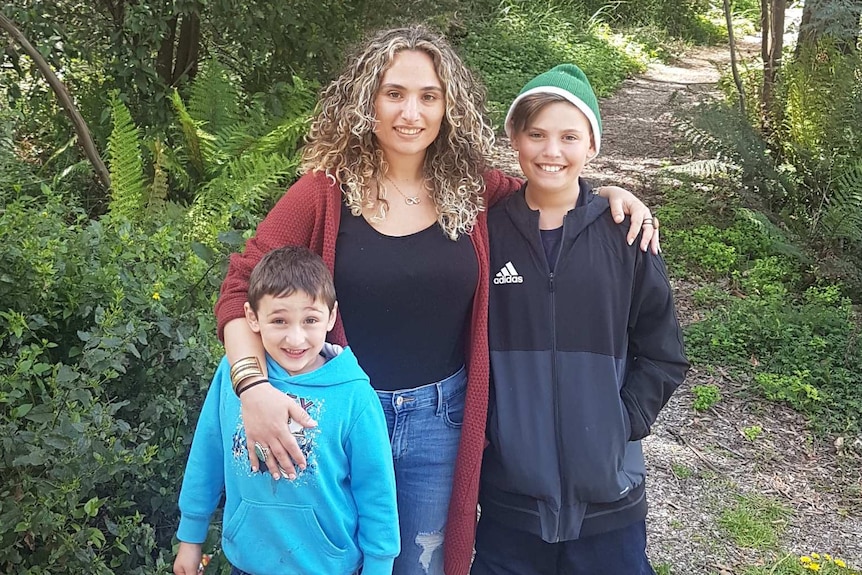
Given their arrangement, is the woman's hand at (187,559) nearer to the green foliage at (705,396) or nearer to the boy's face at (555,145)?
the boy's face at (555,145)

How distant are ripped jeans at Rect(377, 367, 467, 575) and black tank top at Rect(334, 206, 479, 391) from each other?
5 centimetres

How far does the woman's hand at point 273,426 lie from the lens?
5.79 feet

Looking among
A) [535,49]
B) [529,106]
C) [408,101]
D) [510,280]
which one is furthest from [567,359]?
→ [535,49]

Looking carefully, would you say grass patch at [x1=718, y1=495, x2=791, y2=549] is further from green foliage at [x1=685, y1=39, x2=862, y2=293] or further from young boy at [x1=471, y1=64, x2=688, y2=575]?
green foliage at [x1=685, y1=39, x2=862, y2=293]

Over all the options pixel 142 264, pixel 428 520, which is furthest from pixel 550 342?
pixel 142 264

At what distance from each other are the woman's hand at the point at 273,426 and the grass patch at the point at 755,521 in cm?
260

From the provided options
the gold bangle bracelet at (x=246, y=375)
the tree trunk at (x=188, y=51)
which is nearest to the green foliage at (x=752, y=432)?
the gold bangle bracelet at (x=246, y=375)

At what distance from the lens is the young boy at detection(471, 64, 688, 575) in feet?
6.74

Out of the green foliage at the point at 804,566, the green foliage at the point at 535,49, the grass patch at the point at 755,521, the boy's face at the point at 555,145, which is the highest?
the green foliage at the point at 535,49

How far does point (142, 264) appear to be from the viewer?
283 cm

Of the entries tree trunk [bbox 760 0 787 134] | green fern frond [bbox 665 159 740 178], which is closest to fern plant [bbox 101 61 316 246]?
green fern frond [bbox 665 159 740 178]

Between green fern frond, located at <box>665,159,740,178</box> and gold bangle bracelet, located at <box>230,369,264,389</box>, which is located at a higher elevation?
green fern frond, located at <box>665,159,740,178</box>

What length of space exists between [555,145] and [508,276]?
351 millimetres

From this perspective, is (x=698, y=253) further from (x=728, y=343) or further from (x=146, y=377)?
(x=146, y=377)
